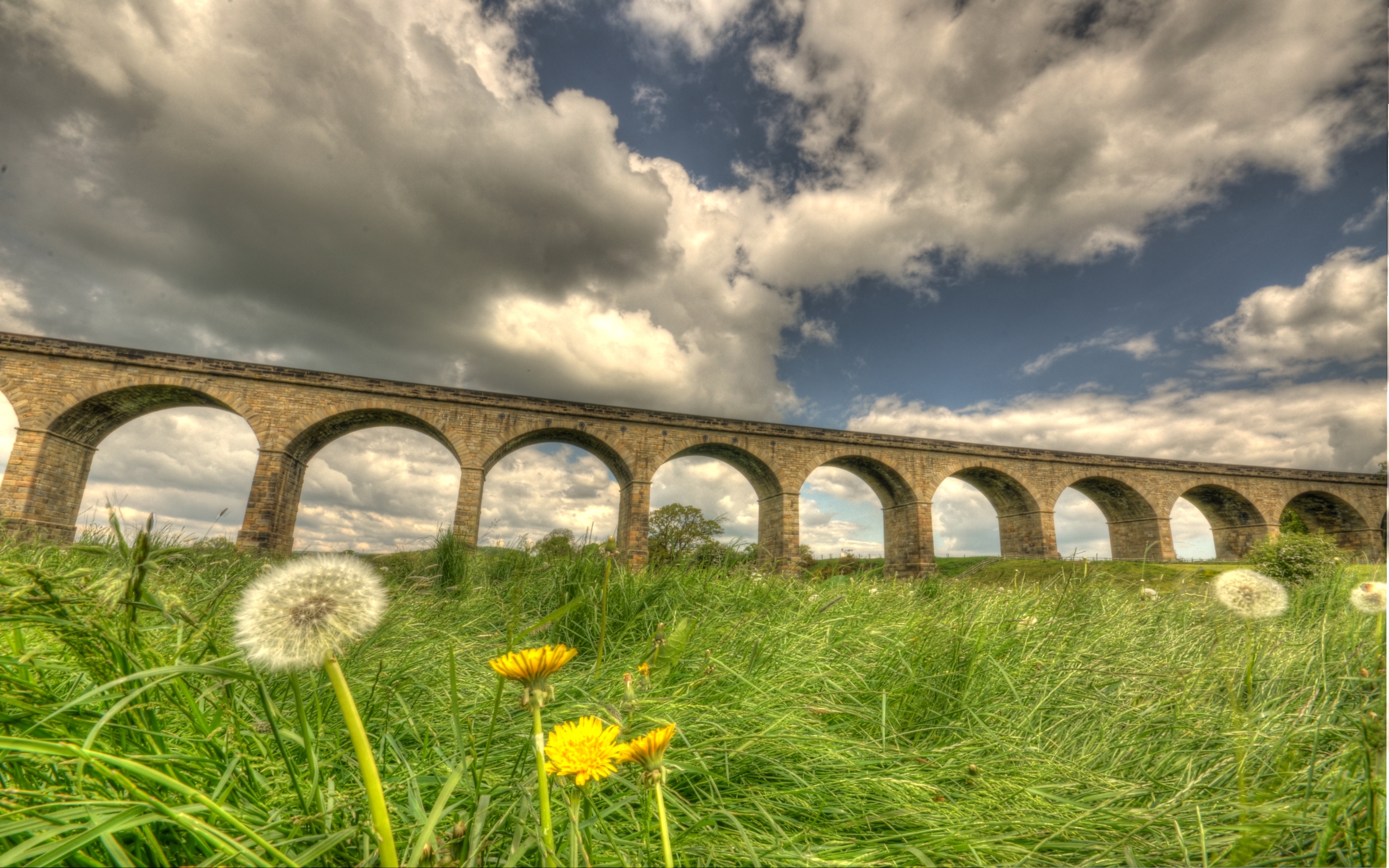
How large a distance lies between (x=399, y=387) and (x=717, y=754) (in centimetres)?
1916

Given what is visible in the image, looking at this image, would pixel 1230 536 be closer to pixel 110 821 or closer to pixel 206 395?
pixel 110 821

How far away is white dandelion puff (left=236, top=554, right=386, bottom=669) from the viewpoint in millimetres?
808

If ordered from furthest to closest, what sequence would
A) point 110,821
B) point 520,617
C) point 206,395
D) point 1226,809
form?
point 206,395, point 520,617, point 1226,809, point 110,821

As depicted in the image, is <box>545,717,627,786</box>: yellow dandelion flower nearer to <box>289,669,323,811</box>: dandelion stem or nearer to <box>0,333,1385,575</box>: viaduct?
<box>289,669,323,811</box>: dandelion stem

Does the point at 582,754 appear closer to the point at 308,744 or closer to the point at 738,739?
the point at 308,744

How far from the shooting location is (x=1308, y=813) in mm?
1221

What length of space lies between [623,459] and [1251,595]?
61.1 ft

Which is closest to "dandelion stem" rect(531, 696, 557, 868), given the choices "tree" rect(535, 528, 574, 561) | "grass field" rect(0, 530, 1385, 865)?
"grass field" rect(0, 530, 1385, 865)

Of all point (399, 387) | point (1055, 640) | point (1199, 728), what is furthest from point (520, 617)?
point (399, 387)

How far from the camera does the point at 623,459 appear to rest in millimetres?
19875

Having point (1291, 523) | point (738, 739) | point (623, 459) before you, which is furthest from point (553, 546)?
point (1291, 523)

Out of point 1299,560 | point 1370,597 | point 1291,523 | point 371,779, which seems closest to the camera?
point 371,779

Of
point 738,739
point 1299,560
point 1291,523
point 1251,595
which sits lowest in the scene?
point 738,739

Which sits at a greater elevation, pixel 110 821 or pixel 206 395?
pixel 206 395
